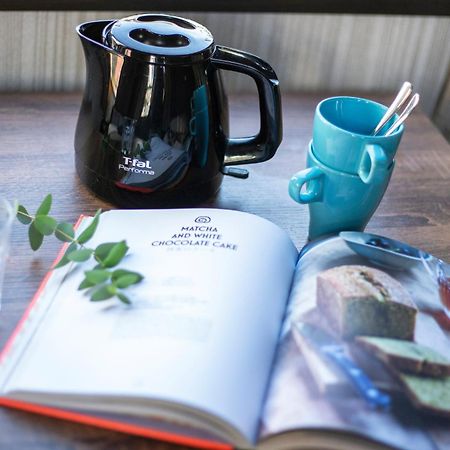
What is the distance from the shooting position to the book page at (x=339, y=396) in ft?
1.63

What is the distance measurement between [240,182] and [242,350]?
0.32 m

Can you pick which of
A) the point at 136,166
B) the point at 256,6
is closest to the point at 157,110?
the point at 136,166

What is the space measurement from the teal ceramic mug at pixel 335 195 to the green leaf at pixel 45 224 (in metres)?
0.23

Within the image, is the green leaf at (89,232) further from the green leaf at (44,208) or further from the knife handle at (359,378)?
the knife handle at (359,378)

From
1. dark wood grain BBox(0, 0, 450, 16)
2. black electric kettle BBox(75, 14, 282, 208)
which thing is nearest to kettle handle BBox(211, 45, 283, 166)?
black electric kettle BBox(75, 14, 282, 208)

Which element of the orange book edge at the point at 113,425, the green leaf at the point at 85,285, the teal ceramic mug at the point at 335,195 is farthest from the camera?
the teal ceramic mug at the point at 335,195

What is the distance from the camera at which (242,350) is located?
0.55 metres

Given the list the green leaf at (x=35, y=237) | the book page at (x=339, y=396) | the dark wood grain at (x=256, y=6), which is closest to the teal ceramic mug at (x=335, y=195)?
the book page at (x=339, y=396)

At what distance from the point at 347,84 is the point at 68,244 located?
25.4 inches

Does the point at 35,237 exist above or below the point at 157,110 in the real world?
below

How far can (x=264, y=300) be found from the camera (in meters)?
0.60

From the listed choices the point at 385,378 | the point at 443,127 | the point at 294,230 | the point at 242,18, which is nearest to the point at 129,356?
the point at 385,378

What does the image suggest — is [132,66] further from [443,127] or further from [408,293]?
[443,127]

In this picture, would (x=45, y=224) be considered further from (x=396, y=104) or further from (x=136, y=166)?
(x=396, y=104)
